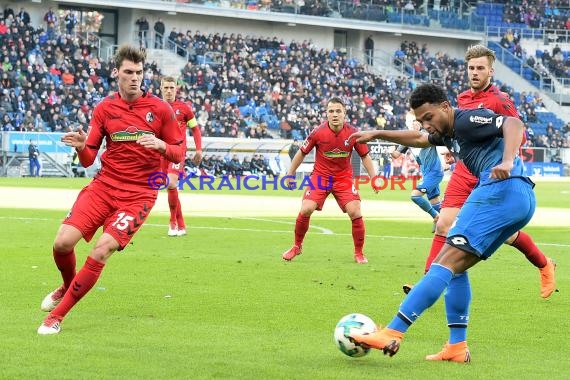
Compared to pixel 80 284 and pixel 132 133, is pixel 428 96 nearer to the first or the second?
pixel 132 133

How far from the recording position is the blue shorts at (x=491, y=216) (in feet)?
25.5

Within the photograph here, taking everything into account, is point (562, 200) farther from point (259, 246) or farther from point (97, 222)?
point (97, 222)

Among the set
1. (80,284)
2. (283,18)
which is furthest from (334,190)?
(283,18)

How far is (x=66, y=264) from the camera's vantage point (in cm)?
998

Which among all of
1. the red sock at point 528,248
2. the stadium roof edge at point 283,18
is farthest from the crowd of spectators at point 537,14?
the red sock at point 528,248

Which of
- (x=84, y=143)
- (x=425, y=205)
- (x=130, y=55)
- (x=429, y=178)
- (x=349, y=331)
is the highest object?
(x=130, y=55)

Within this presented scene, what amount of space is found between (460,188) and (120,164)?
417 cm

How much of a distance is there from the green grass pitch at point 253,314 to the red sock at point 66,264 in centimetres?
37

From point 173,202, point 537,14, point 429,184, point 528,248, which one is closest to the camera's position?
point 528,248

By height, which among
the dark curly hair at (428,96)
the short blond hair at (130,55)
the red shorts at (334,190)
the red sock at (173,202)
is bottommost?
the red sock at (173,202)

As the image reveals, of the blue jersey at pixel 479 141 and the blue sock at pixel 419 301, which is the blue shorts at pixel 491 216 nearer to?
the blue jersey at pixel 479 141

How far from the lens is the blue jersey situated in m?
7.86

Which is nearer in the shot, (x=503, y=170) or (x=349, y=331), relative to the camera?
(x=503, y=170)

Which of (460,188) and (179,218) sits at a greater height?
(460,188)
